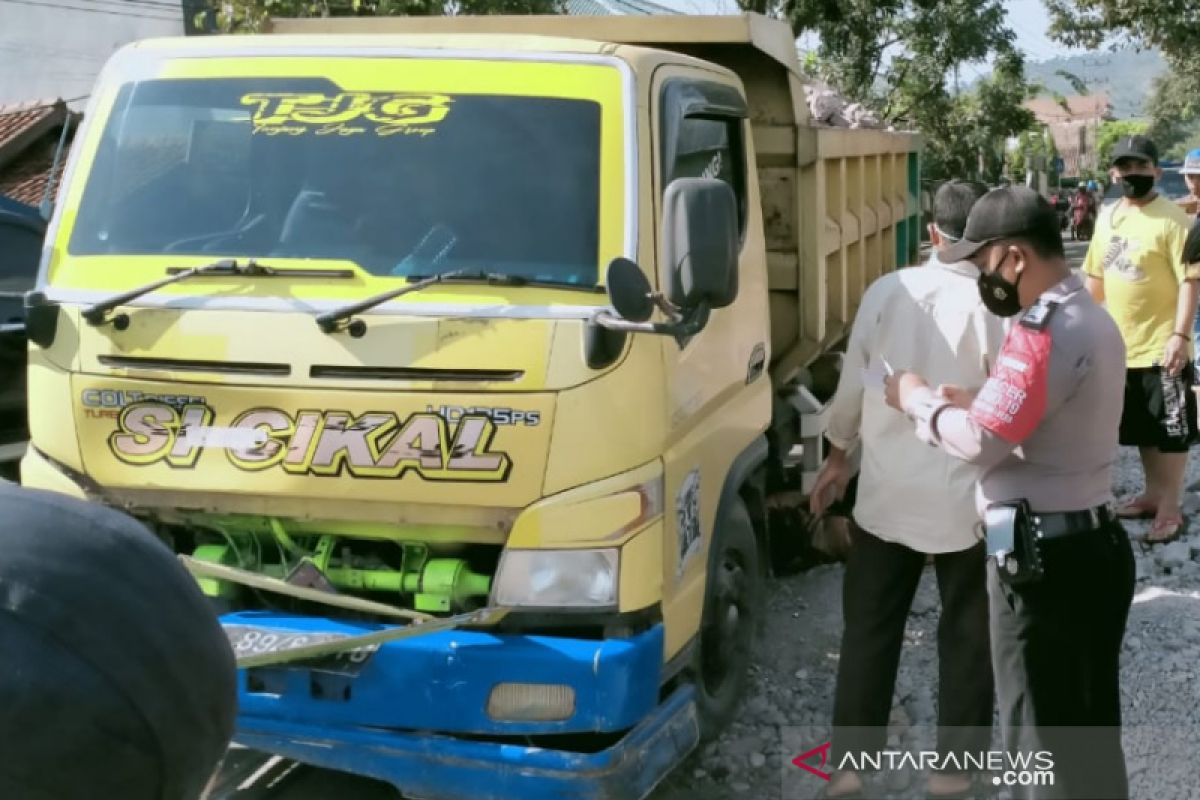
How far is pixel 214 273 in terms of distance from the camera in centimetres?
343

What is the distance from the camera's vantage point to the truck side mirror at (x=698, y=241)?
3.19 m

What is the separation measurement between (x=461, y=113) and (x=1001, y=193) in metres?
1.49

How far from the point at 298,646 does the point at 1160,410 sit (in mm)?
4454

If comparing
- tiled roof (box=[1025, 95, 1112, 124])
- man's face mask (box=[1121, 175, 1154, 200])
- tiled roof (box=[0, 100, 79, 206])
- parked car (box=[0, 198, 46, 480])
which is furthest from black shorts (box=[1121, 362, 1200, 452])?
tiled roof (box=[1025, 95, 1112, 124])

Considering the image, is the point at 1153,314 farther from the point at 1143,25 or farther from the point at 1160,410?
the point at 1143,25

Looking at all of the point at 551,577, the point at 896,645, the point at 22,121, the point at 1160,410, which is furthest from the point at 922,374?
the point at 22,121

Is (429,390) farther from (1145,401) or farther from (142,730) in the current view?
(1145,401)

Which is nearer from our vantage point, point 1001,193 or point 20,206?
point 1001,193

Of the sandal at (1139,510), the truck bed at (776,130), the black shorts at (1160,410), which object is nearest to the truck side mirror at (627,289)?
the truck bed at (776,130)

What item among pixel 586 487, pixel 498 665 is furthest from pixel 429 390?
pixel 498 665

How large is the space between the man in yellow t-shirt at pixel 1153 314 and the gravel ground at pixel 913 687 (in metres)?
0.45

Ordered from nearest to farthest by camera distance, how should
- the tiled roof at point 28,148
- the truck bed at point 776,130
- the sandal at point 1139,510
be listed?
the truck bed at point 776,130 → the sandal at point 1139,510 → the tiled roof at point 28,148

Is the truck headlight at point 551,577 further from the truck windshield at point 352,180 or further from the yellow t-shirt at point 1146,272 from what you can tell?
the yellow t-shirt at point 1146,272

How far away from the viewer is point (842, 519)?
18.5 feet
